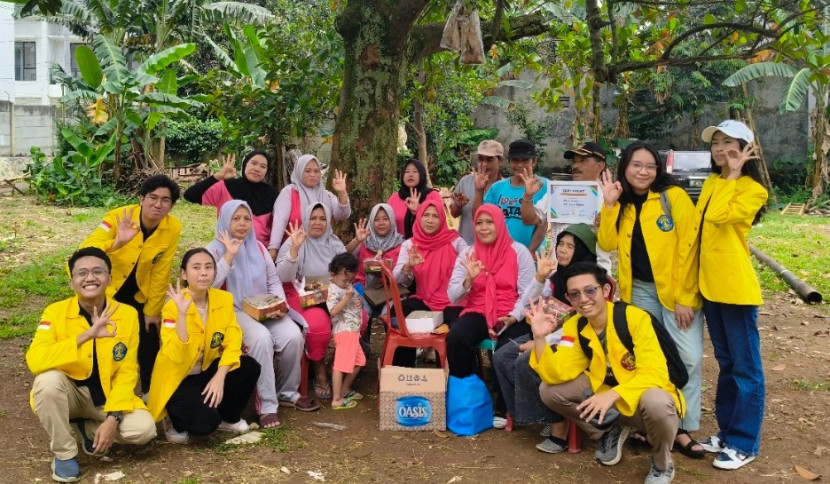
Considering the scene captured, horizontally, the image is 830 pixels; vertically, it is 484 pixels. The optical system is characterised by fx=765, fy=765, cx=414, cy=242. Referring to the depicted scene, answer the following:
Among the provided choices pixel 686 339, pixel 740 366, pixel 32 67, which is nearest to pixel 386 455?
pixel 686 339

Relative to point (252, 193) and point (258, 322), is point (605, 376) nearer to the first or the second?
point (258, 322)

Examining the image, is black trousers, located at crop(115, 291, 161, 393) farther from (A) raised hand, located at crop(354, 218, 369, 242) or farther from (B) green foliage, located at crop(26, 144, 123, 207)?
(B) green foliage, located at crop(26, 144, 123, 207)

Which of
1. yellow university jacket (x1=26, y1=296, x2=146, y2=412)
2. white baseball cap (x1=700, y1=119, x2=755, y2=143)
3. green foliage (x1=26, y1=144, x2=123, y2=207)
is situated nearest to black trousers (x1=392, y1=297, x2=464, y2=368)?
yellow university jacket (x1=26, y1=296, x2=146, y2=412)

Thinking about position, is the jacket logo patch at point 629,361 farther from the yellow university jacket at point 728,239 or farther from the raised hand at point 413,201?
the raised hand at point 413,201

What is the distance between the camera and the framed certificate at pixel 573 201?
5152 mm

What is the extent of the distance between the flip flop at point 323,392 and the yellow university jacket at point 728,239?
2750 mm

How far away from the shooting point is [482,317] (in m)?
5.23

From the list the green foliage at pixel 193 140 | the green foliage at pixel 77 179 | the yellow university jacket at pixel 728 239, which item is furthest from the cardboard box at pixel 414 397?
the green foliage at pixel 193 140

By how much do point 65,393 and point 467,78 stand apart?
459 inches

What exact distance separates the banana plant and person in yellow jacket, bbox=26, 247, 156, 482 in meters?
10.7

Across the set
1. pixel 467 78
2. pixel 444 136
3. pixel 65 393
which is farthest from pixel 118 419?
pixel 444 136

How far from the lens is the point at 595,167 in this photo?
545 cm

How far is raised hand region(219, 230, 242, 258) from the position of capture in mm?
5121

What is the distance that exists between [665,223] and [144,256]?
3361 millimetres
